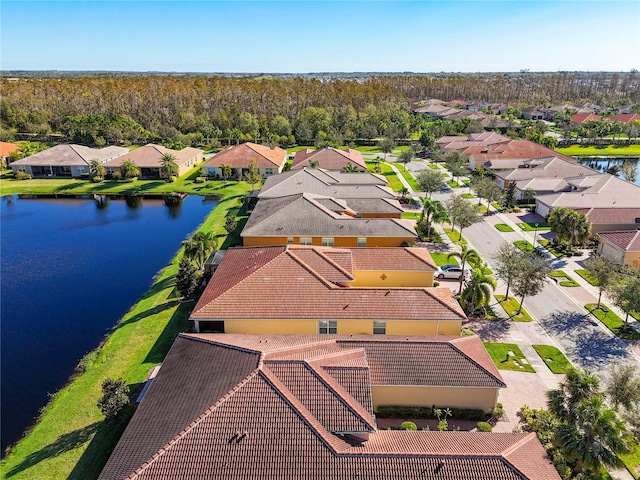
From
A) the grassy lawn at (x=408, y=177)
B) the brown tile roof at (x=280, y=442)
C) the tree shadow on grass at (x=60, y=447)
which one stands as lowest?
the tree shadow on grass at (x=60, y=447)

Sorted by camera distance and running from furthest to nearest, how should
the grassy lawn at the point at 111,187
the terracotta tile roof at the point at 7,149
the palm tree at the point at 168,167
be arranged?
the terracotta tile roof at the point at 7,149
the palm tree at the point at 168,167
the grassy lawn at the point at 111,187

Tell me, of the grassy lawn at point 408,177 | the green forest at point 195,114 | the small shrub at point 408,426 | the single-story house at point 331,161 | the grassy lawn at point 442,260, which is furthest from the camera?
the green forest at point 195,114

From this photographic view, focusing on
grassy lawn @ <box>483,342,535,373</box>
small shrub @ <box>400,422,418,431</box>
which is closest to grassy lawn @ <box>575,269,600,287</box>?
grassy lawn @ <box>483,342,535,373</box>

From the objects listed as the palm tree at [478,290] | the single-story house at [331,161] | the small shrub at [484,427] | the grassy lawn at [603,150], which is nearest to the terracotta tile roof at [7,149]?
the single-story house at [331,161]

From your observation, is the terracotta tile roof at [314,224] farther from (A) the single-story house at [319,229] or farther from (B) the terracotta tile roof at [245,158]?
(B) the terracotta tile roof at [245,158]

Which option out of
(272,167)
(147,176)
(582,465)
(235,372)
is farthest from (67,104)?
(582,465)
